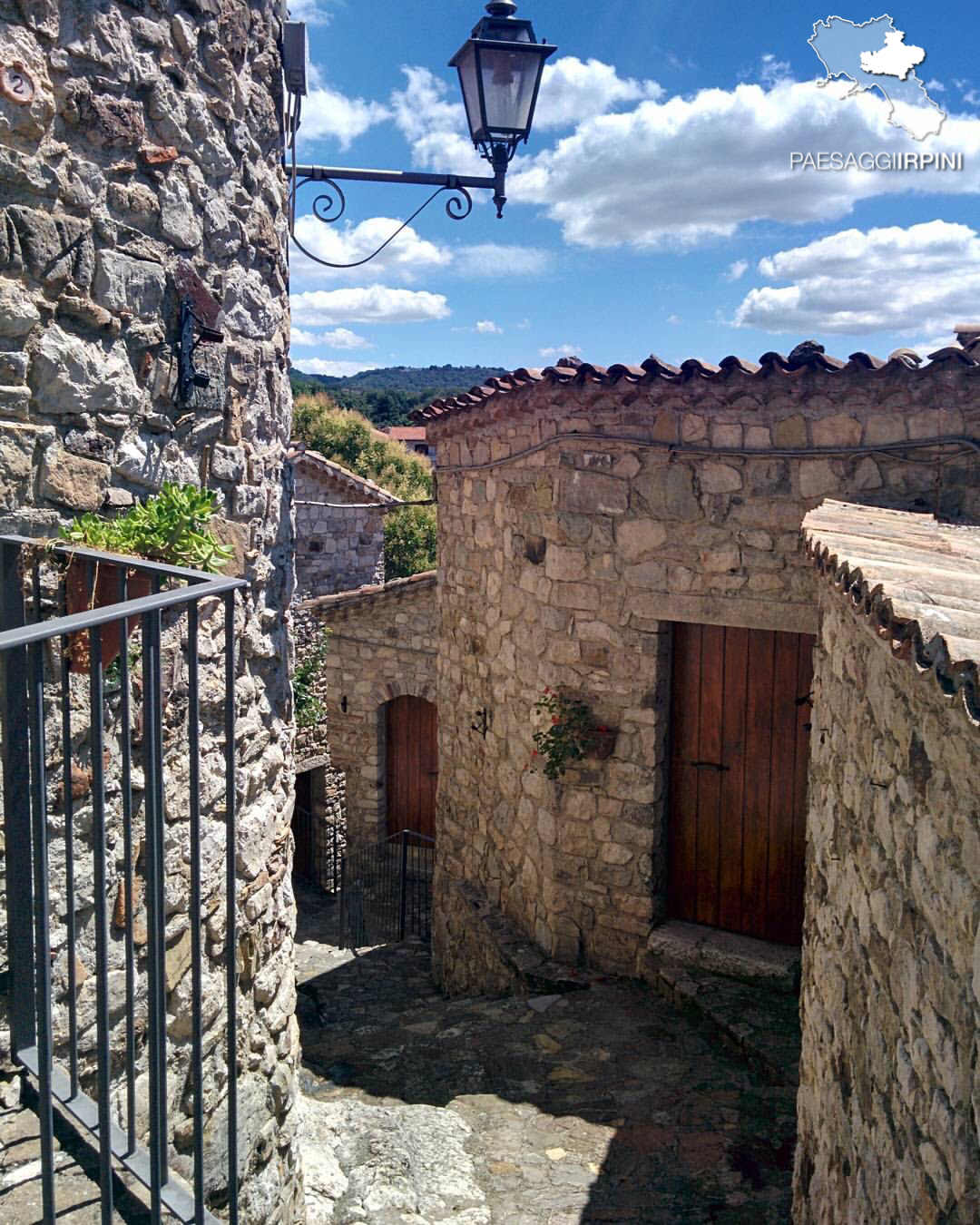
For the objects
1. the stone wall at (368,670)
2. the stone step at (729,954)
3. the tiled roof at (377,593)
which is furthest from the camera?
the stone wall at (368,670)

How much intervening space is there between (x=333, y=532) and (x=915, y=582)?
13934 mm

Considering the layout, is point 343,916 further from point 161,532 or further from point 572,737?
point 161,532

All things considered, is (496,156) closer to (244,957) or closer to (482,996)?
(244,957)

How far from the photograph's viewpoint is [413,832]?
12.2 m

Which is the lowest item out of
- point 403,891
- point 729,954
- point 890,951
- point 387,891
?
point 387,891

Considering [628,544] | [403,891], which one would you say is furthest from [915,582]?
[403,891]

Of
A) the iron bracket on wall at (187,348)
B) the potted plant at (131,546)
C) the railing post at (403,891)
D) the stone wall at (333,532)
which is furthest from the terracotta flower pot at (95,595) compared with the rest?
the stone wall at (333,532)

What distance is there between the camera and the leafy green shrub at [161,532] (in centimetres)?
274

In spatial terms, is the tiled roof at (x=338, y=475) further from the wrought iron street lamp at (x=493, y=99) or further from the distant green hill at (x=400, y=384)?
the distant green hill at (x=400, y=384)

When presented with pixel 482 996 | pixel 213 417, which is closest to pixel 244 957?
pixel 213 417

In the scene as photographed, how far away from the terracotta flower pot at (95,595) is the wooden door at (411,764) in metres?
10.2

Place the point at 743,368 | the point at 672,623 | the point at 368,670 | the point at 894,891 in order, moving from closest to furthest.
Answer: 1. the point at 894,891
2. the point at 743,368
3. the point at 672,623
4. the point at 368,670

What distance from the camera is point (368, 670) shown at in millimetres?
12820

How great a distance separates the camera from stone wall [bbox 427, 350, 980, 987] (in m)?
5.56
